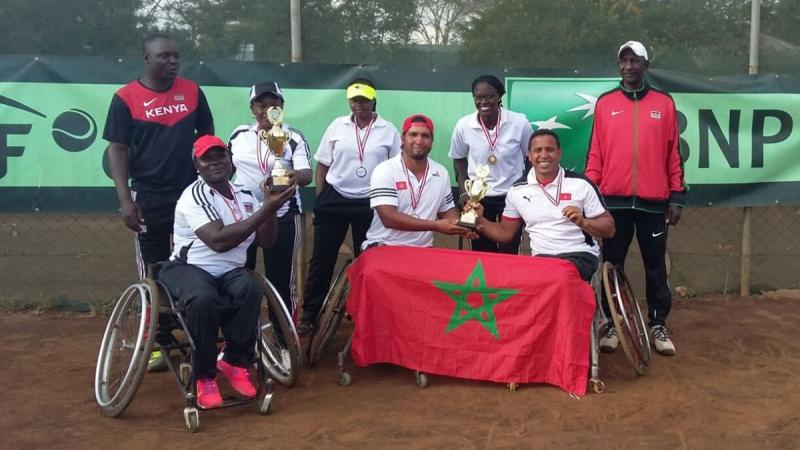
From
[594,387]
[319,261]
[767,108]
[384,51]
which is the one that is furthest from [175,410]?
[767,108]

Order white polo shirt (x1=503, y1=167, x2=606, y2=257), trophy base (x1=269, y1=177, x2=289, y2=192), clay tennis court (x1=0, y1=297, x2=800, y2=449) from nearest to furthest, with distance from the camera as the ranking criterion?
clay tennis court (x1=0, y1=297, x2=800, y2=449) → trophy base (x1=269, y1=177, x2=289, y2=192) → white polo shirt (x1=503, y1=167, x2=606, y2=257)

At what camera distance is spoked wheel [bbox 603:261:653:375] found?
4.71 meters

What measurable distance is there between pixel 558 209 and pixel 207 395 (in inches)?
87.8

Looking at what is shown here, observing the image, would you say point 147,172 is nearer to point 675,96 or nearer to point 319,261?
point 319,261

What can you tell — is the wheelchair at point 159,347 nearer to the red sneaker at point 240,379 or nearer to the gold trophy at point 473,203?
the red sneaker at point 240,379

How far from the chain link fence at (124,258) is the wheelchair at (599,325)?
2339mm

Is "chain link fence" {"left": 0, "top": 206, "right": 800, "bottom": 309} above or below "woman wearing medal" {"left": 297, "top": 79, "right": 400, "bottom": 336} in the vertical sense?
below

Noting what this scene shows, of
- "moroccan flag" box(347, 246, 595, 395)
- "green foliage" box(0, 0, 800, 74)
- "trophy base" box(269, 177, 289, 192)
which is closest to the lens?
"trophy base" box(269, 177, 289, 192)

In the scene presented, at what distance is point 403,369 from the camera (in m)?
5.00

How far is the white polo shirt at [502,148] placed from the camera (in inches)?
214

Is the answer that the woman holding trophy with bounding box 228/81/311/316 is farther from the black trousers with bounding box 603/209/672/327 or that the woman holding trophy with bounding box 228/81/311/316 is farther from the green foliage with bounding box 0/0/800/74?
the black trousers with bounding box 603/209/672/327

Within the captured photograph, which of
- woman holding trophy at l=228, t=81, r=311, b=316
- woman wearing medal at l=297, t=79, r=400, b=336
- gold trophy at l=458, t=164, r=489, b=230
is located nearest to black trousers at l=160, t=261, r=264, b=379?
woman holding trophy at l=228, t=81, r=311, b=316

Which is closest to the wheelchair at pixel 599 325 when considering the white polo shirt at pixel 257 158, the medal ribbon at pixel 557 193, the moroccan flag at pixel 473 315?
the moroccan flag at pixel 473 315

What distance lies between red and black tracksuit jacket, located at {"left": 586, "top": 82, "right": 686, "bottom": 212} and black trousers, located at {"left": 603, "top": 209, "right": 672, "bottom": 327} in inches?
4.6
